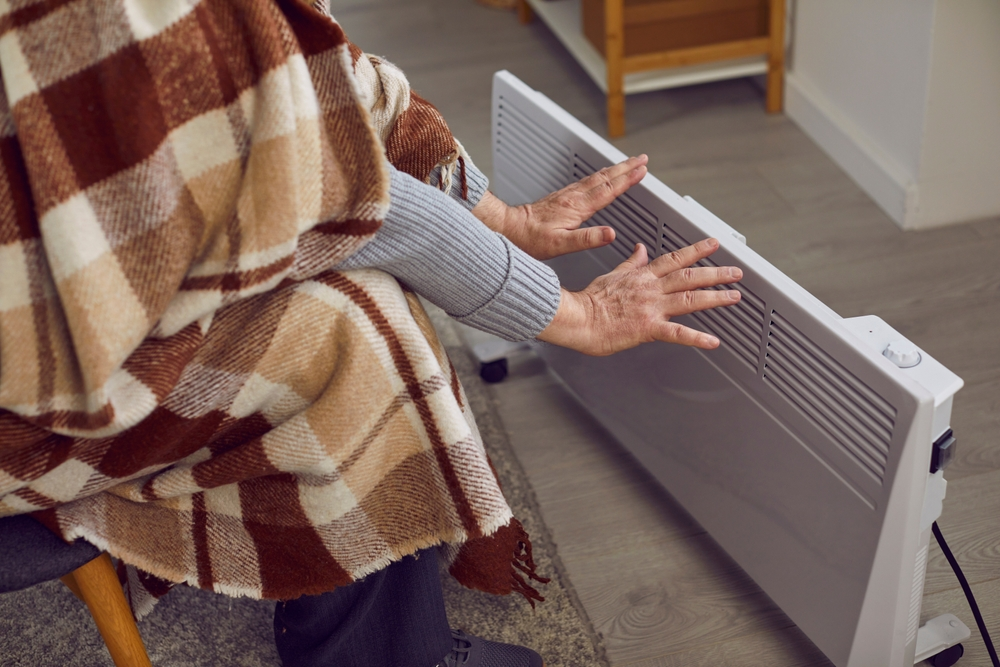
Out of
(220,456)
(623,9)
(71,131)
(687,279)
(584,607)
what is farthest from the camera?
(623,9)

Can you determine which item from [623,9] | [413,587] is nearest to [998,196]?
[623,9]

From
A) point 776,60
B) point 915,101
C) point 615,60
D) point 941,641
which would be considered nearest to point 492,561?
point 941,641

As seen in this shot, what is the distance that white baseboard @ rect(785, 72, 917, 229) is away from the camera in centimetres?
175

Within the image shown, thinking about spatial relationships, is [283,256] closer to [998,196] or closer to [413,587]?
[413,587]

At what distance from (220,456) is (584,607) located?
54 centimetres

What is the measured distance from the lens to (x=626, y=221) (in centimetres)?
110

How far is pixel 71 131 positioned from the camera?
696 mm

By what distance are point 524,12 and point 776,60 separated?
0.86 meters

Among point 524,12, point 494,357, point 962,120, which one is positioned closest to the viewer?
point 494,357

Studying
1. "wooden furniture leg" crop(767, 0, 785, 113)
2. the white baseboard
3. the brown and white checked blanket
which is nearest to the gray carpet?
the brown and white checked blanket

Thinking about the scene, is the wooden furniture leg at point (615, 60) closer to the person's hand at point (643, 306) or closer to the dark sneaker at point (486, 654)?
the person's hand at point (643, 306)

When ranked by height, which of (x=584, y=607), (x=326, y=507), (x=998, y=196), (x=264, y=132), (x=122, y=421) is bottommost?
(x=584, y=607)

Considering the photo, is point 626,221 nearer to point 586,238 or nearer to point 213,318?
point 586,238

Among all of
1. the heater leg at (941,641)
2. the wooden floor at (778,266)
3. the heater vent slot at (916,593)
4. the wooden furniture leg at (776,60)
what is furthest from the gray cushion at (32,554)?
the wooden furniture leg at (776,60)
